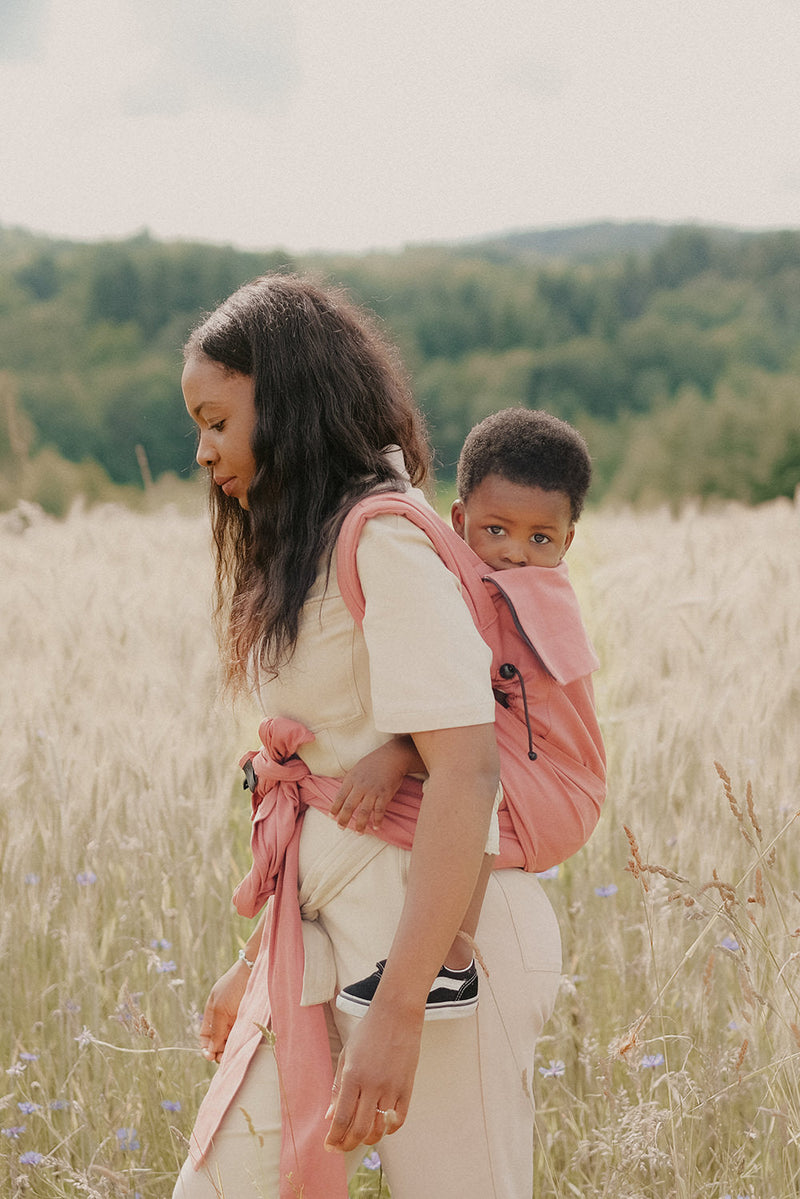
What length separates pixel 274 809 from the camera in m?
1.37

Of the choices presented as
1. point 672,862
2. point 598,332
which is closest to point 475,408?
point 598,332

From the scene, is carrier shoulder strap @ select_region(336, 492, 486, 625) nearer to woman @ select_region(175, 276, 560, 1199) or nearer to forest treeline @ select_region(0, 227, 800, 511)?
woman @ select_region(175, 276, 560, 1199)

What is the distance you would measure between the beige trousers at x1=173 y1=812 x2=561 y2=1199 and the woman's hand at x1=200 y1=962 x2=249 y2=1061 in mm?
260

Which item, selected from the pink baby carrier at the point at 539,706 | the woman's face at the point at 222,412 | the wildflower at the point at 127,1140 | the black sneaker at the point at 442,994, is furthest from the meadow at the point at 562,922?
the woman's face at the point at 222,412

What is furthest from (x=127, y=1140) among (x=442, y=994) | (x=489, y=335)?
(x=489, y=335)

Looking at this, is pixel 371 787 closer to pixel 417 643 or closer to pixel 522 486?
pixel 417 643

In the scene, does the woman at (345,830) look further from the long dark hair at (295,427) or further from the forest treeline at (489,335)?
the forest treeline at (489,335)

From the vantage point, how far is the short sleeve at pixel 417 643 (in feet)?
3.86

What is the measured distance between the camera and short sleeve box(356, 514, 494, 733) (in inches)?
46.4

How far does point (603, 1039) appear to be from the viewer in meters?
2.23

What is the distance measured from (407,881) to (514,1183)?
0.41 meters

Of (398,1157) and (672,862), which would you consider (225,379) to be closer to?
(398,1157)

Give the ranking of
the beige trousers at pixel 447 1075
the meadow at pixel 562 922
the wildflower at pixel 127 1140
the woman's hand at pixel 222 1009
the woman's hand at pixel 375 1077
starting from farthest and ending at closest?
the wildflower at pixel 127 1140, the meadow at pixel 562 922, the woman's hand at pixel 222 1009, the beige trousers at pixel 447 1075, the woman's hand at pixel 375 1077

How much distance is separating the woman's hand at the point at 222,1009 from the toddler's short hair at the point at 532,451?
0.81 meters
